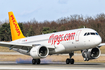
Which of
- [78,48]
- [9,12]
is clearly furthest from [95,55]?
[9,12]

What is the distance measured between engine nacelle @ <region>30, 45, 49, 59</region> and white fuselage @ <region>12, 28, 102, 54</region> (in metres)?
1.68

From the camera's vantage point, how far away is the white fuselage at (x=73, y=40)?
26203 mm

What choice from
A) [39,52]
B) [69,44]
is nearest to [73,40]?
[69,44]

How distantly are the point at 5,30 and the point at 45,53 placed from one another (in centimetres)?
9002

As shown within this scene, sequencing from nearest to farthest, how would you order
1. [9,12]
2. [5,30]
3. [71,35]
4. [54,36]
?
[71,35], [54,36], [9,12], [5,30]

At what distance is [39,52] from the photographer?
94.9 ft

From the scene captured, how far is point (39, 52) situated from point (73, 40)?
4744 millimetres

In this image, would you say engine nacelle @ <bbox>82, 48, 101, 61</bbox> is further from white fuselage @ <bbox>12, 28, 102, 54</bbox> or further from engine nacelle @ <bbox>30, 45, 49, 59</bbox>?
engine nacelle @ <bbox>30, 45, 49, 59</bbox>

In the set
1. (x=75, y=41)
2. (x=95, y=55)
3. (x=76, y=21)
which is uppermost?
(x=76, y=21)

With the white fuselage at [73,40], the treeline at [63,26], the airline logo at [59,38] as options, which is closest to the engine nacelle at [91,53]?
the white fuselage at [73,40]

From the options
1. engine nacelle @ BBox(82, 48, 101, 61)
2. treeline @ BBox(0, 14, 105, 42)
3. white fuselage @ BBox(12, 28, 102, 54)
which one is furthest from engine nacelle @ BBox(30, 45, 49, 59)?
treeline @ BBox(0, 14, 105, 42)

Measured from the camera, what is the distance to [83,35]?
1063 inches

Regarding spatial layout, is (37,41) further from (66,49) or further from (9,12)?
(9,12)

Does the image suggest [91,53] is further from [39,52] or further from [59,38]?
[39,52]
